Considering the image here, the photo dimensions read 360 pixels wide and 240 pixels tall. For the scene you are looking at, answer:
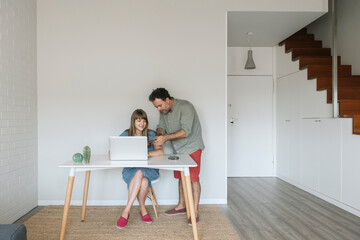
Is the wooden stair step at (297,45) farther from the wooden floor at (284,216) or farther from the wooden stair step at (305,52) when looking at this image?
the wooden floor at (284,216)

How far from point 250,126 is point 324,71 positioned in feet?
5.51

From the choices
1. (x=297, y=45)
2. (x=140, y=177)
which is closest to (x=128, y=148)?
(x=140, y=177)

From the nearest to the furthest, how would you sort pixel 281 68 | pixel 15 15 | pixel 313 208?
pixel 15 15
pixel 313 208
pixel 281 68

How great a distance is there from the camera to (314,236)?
2.46 m

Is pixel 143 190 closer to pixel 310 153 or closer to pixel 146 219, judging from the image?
pixel 146 219

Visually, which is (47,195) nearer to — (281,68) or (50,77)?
(50,77)

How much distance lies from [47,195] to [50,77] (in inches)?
58.2

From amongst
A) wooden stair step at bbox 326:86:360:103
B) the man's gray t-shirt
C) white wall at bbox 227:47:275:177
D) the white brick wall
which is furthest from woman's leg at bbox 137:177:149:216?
wooden stair step at bbox 326:86:360:103

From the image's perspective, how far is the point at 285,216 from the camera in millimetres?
2986

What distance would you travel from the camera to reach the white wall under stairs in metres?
3.15

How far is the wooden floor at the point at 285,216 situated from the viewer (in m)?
2.52

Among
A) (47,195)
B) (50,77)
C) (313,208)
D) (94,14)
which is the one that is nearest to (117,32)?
(94,14)

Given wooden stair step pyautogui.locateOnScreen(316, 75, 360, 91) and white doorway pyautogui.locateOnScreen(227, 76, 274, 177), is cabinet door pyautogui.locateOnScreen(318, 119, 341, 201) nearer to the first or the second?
wooden stair step pyautogui.locateOnScreen(316, 75, 360, 91)

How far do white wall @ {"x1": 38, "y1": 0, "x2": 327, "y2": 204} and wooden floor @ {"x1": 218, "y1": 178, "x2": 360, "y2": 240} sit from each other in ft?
1.49
